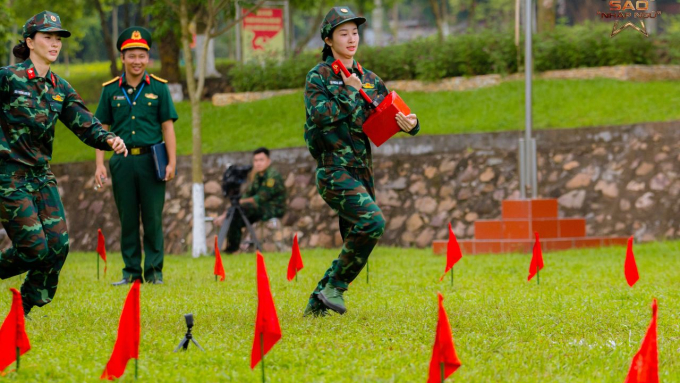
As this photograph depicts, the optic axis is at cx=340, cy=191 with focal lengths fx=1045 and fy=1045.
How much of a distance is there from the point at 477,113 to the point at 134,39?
1090cm

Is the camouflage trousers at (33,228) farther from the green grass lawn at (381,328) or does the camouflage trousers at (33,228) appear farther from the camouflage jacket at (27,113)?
the green grass lawn at (381,328)

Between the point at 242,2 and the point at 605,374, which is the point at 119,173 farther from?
the point at 242,2

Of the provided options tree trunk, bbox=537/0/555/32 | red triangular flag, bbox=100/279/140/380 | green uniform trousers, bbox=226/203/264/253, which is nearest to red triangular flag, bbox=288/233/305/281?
red triangular flag, bbox=100/279/140/380

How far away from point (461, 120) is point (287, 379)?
48.9 feet

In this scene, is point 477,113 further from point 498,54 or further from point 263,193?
point 263,193

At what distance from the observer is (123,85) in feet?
33.9

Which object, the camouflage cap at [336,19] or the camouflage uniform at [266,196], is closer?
the camouflage cap at [336,19]

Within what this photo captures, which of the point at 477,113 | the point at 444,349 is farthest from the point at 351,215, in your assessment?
the point at 477,113

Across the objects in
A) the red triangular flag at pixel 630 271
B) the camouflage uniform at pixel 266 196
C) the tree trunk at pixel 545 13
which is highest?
the tree trunk at pixel 545 13

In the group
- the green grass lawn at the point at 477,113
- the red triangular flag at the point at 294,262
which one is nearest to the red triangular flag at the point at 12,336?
the red triangular flag at the point at 294,262

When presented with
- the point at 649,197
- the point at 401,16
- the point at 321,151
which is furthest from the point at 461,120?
the point at 401,16

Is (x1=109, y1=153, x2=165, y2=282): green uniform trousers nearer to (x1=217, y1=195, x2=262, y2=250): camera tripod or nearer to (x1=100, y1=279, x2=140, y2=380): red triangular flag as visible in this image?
(x1=100, y1=279, x2=140, y2=380): red triangular flag

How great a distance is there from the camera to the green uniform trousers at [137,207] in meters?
10.3

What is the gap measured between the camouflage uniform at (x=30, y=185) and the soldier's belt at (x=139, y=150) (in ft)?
9.41
